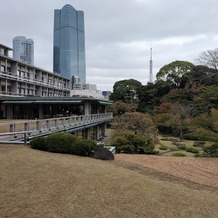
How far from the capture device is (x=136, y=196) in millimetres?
6082

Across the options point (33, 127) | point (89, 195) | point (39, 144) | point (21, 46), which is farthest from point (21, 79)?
point (21, 46)

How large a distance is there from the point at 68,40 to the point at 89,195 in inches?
4451

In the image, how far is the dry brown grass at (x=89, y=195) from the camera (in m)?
5.10

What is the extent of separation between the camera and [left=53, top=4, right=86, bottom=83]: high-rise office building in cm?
11425

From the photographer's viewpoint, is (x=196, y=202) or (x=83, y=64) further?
(x=83, y=64)

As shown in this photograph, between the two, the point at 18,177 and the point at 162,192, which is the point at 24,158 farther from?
the point at 162,192

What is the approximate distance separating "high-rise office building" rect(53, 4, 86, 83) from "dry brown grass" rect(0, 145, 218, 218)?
10972cm

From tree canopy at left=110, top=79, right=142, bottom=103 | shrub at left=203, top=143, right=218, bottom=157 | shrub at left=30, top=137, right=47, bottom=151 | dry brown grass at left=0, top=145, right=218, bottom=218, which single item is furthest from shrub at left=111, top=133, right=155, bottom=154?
tree canopy at left=110, top=79, right=142, bottom=103

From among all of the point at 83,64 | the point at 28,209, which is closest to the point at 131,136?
the point at 28,209

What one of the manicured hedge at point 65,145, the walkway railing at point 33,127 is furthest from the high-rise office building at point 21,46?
the manicured hedge at point 65,145

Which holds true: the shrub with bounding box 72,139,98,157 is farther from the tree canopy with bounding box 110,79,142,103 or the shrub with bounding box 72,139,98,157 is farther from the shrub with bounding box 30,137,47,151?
the tree canopy with bounding box 110,79,142,103

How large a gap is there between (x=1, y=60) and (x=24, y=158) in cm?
3855

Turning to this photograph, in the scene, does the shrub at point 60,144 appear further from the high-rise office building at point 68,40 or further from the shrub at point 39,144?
the high-rise office building at point 68,40

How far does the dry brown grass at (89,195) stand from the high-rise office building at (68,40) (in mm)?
109720
